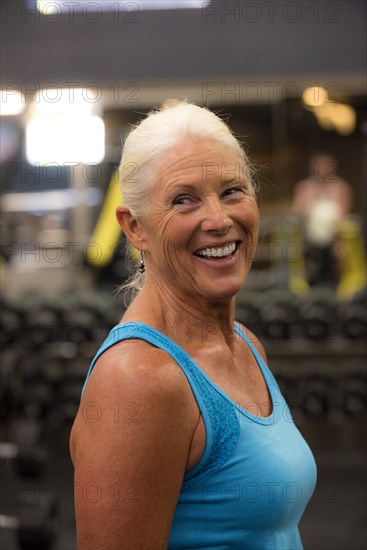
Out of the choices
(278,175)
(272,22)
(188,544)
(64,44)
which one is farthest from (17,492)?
(278,175)

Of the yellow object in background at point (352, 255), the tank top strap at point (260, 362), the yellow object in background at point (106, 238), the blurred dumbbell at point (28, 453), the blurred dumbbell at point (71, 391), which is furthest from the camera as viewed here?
the yellow object in background at point (352, 255)

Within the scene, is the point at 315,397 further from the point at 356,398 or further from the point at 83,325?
the point at 83,325

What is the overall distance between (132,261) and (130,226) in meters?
0.28

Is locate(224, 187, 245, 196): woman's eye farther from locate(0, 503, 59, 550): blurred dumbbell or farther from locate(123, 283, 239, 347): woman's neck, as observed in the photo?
locate(0, 503, 59, 550): blurred dumbbell

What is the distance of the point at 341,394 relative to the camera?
4.34 metres

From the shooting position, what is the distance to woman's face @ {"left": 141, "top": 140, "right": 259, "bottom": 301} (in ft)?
3.53

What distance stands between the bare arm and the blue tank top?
0.13 feet

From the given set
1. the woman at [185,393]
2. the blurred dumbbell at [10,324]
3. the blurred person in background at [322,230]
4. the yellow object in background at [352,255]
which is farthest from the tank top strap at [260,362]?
the yellow object in background at [352,255]

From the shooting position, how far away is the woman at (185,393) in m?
0.92

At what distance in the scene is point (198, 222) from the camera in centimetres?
108

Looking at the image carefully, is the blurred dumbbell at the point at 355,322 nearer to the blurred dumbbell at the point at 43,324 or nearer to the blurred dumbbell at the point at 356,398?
the blurred dumbbell at the point at 356,398

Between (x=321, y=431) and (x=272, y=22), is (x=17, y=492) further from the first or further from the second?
(x=272, y=22)

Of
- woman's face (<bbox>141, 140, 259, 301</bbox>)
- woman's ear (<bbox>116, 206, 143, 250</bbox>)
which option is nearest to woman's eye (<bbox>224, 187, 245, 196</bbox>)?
woman's face (<bbox>141, 140, 259, 301</bbox>)

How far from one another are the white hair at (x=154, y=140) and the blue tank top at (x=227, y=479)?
20 centimetres
